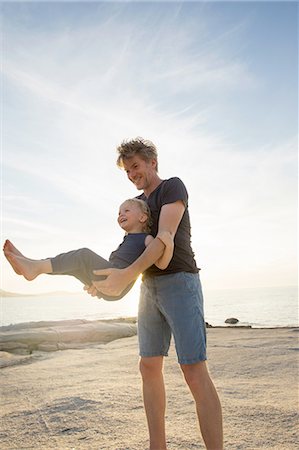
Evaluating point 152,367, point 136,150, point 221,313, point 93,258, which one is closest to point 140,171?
point 136,150

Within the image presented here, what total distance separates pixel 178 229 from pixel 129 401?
7.67 feet

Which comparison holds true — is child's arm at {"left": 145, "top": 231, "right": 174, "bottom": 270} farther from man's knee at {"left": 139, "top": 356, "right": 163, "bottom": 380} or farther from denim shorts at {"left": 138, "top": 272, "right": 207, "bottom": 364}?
man's knee at {"left": 139, "top": 356, "right": 163, "bottom": 380}

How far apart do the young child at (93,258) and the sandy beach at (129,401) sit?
141 centimetres

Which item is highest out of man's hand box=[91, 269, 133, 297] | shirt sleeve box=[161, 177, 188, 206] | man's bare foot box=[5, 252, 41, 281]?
shirt sleeve box=[161, 177, 188, 206]

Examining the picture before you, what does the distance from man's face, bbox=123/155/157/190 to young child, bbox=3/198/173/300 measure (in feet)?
0.47

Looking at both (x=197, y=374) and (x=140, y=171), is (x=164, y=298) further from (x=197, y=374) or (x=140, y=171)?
(x=140, y=171)

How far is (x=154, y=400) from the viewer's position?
9.50ft

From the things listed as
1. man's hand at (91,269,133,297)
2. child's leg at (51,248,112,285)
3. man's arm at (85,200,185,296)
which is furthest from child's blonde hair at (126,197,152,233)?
man's hand at (91,269,133,297)

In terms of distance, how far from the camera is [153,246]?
2.59 metres

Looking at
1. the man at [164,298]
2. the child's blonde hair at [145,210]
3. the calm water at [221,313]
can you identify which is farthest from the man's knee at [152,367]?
the calm water at [221,313]

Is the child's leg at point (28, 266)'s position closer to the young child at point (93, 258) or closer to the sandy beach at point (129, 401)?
the young child at point (93, 258)

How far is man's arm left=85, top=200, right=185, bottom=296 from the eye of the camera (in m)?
2.60

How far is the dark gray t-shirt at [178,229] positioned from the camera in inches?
111

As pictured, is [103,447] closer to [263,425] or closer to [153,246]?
[263,425]
